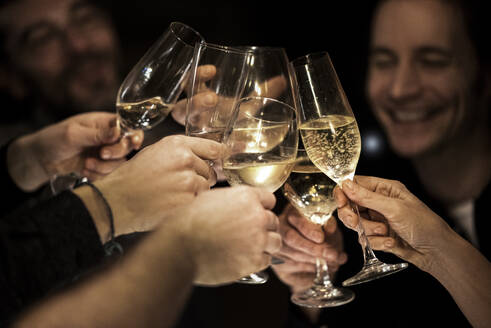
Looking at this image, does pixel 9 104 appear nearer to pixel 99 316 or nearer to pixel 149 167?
pixel 149 167

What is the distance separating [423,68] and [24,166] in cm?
148

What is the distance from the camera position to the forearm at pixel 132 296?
2.46 feet

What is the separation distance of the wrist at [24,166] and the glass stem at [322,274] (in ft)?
3.33

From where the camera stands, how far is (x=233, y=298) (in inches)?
97.7

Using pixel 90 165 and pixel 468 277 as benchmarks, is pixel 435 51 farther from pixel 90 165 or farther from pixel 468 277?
pixel 90 165

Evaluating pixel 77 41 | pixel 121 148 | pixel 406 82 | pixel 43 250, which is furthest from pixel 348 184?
pixel 77 41

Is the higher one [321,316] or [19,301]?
[19,301]

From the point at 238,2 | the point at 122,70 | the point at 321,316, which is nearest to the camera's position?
the point at 321,316

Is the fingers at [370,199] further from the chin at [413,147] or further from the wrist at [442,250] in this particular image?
the chin at [413,147]

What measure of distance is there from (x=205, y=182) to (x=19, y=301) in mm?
431

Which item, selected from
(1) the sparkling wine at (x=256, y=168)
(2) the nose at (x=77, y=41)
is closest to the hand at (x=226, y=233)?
(1) the sparkling wine at (x=256, y=168)

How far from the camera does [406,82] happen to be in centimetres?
188

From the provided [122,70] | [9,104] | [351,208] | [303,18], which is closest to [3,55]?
[9,104]

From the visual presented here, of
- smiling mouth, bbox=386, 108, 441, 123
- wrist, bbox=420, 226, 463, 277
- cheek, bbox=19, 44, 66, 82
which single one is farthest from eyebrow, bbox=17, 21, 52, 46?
wrist, bbox=420, 226, 463, 277
